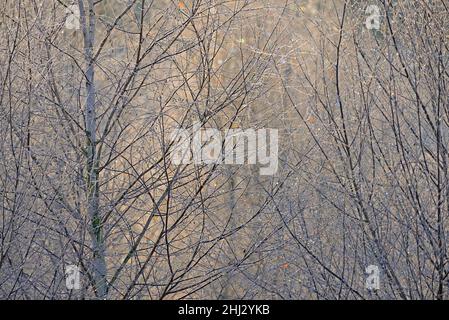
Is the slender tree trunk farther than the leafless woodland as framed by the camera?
Yes

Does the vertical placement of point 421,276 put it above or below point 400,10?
below

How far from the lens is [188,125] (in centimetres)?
524

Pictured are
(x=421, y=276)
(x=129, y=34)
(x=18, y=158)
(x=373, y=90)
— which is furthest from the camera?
(x=129, y=34)

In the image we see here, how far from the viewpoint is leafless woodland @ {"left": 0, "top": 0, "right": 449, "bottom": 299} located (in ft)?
15.7

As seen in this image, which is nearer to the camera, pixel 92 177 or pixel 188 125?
pixel 92 177

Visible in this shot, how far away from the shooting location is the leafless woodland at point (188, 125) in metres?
4.79

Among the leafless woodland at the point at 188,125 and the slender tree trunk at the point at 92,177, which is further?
the slender tree trunk at the point at 92,177

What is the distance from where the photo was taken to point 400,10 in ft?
16.7

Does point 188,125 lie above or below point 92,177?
above

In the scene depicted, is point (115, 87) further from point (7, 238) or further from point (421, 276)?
point (421, 276)

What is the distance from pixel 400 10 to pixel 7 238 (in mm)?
2878

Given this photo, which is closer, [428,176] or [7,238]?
[7,238]
